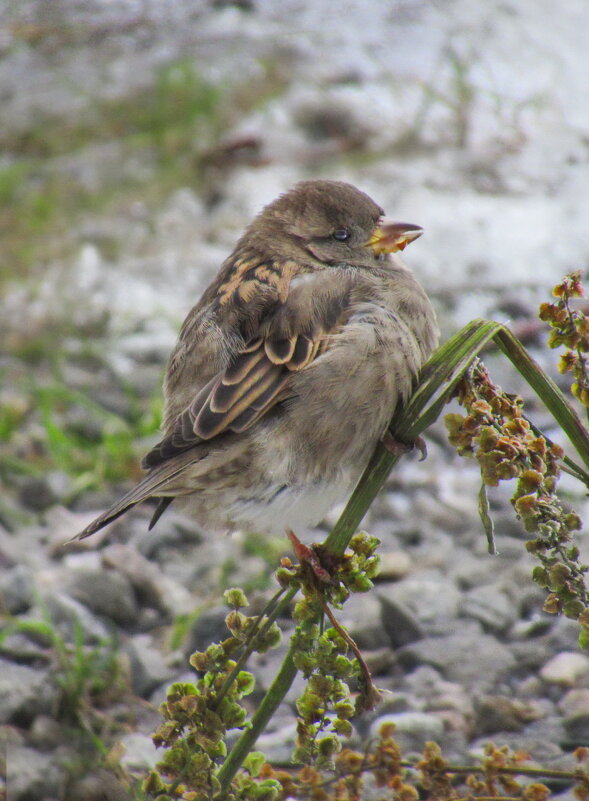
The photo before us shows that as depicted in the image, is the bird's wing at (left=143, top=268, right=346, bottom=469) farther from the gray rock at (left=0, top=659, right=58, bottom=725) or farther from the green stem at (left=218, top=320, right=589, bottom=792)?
the gray rock at (left=0, top=659, right=58, bottom=725)

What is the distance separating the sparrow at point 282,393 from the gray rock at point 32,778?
0.69 meters

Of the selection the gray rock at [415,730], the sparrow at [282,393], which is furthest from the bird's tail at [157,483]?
the gray rock at [415,730]

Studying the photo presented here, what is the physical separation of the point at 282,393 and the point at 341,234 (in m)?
0.81

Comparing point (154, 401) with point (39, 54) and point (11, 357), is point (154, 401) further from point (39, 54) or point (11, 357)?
point (39, 54)

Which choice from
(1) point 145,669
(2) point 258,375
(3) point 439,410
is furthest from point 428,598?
(3) point 439,410

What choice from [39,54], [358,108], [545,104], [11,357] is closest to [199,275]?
[11,357]

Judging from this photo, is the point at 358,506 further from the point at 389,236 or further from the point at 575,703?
the point at 389,236

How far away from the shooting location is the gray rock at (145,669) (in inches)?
130

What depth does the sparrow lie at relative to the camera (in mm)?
2740

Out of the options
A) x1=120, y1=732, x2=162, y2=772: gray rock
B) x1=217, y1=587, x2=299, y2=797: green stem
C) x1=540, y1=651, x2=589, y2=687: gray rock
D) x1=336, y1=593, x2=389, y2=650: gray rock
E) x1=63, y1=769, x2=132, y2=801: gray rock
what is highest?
x1=336, y1=593, x2=389, y2=650: gray rock

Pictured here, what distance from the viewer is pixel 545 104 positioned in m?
6.73

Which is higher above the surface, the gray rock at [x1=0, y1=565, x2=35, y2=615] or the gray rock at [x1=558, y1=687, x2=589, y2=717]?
the gray rock at [x1=0, y1=565, x2=35, y2=615]

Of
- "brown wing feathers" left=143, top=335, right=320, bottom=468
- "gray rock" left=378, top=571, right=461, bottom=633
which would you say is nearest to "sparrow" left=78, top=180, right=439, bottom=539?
Answer: "brown wing feathers" left=143, top=335, right=320, bottom=468

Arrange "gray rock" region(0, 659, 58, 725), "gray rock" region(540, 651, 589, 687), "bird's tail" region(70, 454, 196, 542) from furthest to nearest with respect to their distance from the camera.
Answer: "gray rock" region(540, 651, 589, 687), "gray rock" region(0, 659, 58, 725), "bird's tail" region(70, 454, 196, 542)
